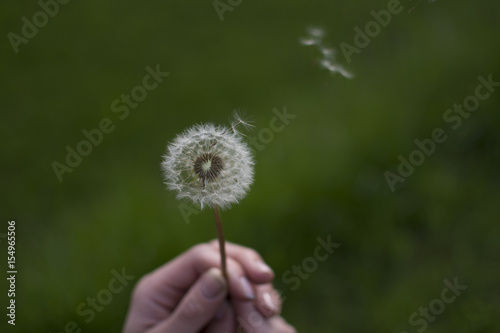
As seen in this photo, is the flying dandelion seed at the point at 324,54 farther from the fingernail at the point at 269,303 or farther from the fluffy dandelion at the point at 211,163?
the fingernail at the point at 269,303

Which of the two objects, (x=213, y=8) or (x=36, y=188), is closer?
(x=36, y=188)

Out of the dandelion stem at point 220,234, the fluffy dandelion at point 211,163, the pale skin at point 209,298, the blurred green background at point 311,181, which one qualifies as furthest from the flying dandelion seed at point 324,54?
the blurred green background at point 311,181

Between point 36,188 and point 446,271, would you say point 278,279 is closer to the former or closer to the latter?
→ point 446,271

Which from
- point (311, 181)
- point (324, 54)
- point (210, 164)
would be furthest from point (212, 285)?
point (311, 181)

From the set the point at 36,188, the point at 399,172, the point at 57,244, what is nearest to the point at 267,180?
the point at 399,172

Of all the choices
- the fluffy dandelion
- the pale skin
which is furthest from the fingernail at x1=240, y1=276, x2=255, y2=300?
the fluffy dandelion

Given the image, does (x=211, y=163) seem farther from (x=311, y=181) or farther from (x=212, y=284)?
(x=311, y=181)
